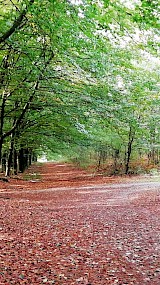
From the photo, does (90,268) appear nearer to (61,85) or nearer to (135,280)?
(135,280)

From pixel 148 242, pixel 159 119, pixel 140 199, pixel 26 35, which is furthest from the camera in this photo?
pixel 159 119

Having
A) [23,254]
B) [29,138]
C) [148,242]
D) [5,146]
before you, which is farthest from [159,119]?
[23,254]

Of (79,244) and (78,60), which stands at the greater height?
(78,60)

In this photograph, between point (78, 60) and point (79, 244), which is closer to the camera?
point (79, 244)

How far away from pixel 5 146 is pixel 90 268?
20642 millimetres

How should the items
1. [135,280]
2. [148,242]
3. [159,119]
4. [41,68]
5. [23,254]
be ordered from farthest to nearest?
[159,119] < [41,68] < [148,242] < [23,254] < [135,280]

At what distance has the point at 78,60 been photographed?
12.4m

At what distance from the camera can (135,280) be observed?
5.13 m

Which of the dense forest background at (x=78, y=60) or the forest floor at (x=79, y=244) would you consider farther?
the dense forest background at (x=78, y=60)

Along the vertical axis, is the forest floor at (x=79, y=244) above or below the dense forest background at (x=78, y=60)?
below

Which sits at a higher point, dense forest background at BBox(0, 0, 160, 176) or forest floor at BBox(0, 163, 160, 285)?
dense forest background at BBox(0, 0, 160, 176)

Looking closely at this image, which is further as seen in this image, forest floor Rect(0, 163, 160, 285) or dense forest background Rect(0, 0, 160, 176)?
dense forest background Rect(0, 0, 160, 176)

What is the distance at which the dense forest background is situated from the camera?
29.2 ft

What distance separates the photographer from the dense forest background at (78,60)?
890 centimetres
